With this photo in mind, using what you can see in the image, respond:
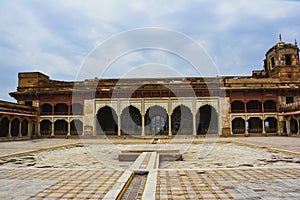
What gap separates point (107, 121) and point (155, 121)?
6278 millimetres

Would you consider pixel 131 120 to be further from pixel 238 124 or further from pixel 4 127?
pixel 4 127

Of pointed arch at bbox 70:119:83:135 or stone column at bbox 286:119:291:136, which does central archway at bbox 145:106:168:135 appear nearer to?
pointed arch at bbox 70:119:83:135

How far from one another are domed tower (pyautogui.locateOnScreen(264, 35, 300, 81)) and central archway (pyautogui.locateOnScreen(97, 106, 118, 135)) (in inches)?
811

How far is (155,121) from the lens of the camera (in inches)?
1209

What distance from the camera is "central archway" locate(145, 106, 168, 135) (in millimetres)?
30172

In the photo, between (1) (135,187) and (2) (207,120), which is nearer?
(1) (135,187)

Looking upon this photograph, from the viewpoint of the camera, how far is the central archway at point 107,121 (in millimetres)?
29136

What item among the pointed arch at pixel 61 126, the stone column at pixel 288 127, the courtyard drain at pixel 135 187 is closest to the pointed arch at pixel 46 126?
the pointed arch at pixel 61 126

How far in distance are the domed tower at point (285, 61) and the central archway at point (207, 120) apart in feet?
30.3

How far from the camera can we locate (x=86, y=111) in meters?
28.3

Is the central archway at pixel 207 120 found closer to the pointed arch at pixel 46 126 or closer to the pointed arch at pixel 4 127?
the pointed arch at pixel 46 126

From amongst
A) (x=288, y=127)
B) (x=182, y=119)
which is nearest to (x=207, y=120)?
(x=182, y=119)

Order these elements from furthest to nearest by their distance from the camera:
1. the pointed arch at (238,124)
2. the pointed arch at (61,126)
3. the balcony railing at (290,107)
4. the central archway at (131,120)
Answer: the pointed arch at (61,126) < the central archway at (131,120) < the pointed arch at (238,124) < the balcony railing at (290,107)

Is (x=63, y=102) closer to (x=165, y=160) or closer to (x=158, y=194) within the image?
(x=165, y=160)
